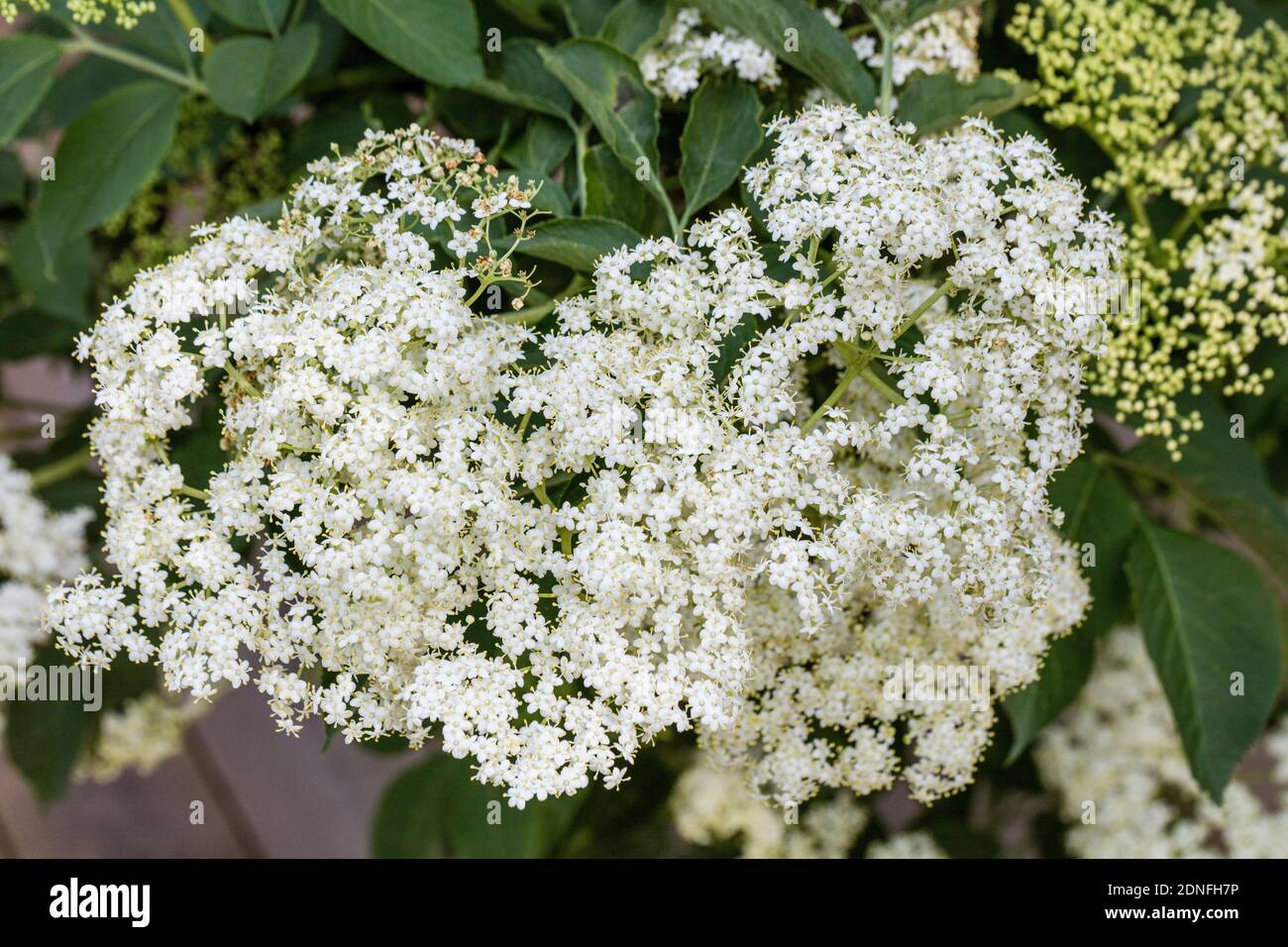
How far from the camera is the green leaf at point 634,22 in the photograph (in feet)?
3.01

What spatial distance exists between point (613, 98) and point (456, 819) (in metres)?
0.79

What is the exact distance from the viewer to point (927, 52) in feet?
3.03

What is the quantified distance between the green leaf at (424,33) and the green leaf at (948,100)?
33 centimetres

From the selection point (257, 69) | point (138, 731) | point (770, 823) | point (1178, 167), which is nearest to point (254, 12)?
point (257, 69)

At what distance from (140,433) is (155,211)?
604 mm

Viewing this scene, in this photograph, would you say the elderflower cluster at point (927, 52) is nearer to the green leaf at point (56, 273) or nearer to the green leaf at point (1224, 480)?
the green leaf at point (1224, 480)

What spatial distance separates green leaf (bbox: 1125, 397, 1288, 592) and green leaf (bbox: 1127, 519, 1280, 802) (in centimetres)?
4

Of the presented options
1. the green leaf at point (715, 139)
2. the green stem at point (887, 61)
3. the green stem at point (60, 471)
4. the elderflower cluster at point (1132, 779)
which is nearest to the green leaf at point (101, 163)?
the green stem at point (60, 471)

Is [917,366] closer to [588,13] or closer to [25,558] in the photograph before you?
[588,13]

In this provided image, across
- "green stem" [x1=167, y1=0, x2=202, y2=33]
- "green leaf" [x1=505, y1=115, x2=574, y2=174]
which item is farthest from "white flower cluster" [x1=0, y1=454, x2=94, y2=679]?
"green leaf" [x1=505, y1=115, x2=574, y2=174]

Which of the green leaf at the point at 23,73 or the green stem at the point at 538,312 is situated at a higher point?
the green leaf at the point at 23,73

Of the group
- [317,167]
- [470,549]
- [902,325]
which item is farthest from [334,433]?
[902,325]

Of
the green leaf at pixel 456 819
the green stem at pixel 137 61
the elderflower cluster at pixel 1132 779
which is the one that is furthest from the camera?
the elderflower cluster at pixel 1132 779

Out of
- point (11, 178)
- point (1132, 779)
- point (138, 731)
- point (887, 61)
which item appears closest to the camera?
point (887, 61)
